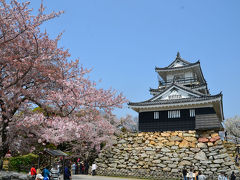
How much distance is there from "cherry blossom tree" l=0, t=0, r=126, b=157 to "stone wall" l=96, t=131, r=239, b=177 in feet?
36.6

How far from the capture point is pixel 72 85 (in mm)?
9523

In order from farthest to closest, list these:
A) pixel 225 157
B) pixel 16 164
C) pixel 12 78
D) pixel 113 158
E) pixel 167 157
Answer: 1. pixel 113 158
2. pixel 167 157
3. pixel 225 157
4. pixel 16 164
5. pixel 12 78

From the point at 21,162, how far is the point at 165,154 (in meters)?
11.6

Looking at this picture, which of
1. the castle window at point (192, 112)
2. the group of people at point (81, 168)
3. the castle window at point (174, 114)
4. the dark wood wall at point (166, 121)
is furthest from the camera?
the castle window at point (174, 114)

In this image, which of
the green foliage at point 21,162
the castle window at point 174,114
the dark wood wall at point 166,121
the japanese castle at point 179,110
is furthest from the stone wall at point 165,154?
the green foliage at point 21,162

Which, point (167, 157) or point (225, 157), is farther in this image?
point (167, 157)

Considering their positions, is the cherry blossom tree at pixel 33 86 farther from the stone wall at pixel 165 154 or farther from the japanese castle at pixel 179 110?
the japanese castle at pixel 179 110

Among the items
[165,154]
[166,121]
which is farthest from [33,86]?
[166,121]

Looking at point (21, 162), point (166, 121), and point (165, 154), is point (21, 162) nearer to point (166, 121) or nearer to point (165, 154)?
point (165, 154)

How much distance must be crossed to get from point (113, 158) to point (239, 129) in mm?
31253

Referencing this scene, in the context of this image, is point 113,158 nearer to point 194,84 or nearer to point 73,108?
point 73,108

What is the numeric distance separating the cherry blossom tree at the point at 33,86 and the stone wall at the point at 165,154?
36.6 feet

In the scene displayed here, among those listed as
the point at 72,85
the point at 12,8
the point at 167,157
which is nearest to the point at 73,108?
the point at 72,85

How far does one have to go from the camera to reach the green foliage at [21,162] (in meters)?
14.9
